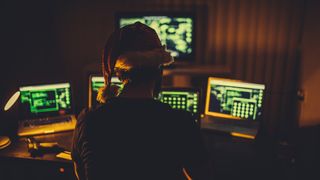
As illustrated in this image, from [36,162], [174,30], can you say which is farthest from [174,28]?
[36,162]

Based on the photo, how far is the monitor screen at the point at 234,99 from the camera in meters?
2.37

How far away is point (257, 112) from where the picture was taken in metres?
2.37

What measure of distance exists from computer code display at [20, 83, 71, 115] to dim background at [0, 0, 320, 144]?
20 centimetres

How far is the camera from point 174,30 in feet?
8.66

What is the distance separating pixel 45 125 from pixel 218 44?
5.21 ft

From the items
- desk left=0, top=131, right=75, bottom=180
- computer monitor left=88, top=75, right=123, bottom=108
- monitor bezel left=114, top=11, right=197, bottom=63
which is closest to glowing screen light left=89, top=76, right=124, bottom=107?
computer monitor left=88, top=75, right=123, bottom=108

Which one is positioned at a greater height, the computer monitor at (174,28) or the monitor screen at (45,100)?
the computer monitor at (174,28)

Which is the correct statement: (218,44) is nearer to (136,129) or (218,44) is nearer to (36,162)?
(36,162)

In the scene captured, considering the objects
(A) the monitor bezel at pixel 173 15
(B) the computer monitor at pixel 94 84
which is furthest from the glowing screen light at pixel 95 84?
(A) the monitor bezel at pixel 173 15

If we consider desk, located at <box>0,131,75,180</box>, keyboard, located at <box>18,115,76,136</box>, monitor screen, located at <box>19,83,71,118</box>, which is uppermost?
monitor screen, located at <box>19,83,71,118</box>

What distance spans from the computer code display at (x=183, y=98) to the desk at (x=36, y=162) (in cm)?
75

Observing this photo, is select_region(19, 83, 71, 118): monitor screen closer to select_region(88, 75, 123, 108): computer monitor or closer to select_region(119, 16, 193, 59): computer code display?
select_region(88, 75, 123, 108): computer monitor

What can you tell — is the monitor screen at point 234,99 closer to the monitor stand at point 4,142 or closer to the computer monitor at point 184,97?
the computer monitor at point 184,97

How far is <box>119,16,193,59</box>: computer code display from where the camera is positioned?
262 cm
